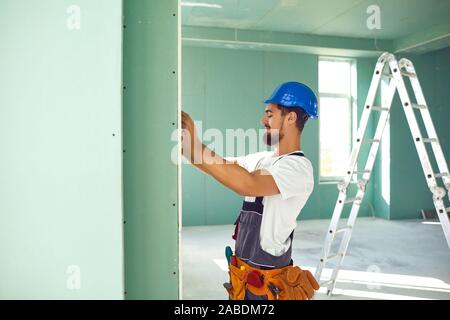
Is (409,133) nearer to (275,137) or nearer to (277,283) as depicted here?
(275,137)

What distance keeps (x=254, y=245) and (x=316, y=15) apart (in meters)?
4.37

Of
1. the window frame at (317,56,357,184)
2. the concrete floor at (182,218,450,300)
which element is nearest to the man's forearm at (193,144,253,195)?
the concrete floor at (182,218,450,300)

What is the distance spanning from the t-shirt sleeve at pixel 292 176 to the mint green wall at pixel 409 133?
5515 millimetres

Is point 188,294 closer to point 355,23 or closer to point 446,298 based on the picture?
point 446,298

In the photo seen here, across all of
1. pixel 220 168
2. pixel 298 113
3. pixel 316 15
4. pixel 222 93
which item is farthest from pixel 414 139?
pixel 222 93

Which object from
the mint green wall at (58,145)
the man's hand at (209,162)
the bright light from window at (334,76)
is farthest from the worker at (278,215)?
the bright light from window at (334,76)

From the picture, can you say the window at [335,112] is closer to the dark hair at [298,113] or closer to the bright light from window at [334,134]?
the bright light from window at [334,134]

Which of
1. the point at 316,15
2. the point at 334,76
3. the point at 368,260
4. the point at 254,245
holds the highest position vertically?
the point at 316,15

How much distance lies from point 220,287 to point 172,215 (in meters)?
2.29

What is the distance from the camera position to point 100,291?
0.87 m

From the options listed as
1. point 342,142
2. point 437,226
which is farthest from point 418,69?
point 437,226

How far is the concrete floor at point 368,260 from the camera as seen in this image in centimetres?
299

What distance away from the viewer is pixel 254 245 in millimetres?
1394

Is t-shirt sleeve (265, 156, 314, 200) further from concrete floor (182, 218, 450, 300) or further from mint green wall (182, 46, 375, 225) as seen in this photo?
mint green wall (182, 46, 375, 225)
